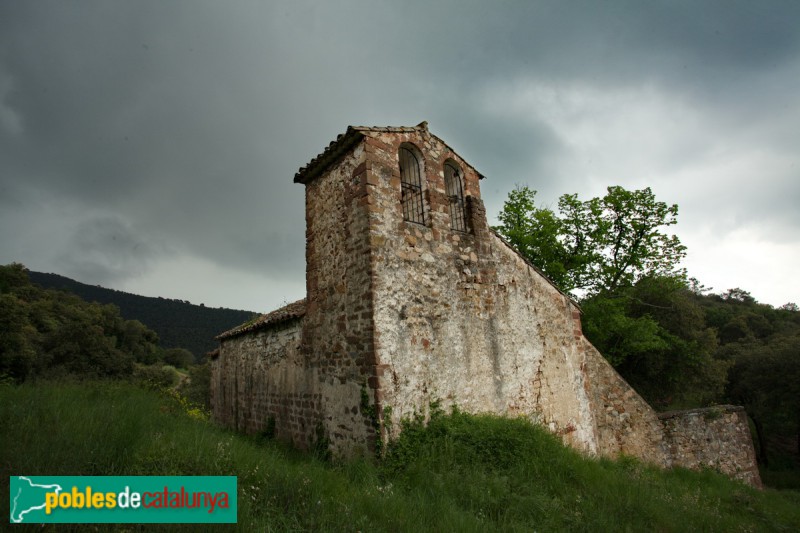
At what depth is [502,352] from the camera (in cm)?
819

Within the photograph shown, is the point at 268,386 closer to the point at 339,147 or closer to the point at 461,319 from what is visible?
the point at 461,319

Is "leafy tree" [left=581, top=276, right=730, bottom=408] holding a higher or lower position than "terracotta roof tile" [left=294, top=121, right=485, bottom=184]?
lower

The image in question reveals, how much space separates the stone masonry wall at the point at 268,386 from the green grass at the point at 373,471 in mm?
946

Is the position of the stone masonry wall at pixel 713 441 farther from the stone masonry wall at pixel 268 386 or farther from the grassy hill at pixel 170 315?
the grassy hill at pixel 170 315

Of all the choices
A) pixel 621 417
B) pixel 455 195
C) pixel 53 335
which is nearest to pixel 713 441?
pixel 621 417

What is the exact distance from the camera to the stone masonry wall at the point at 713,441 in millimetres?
10852

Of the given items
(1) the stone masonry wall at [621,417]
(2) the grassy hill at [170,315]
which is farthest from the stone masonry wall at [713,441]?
(2) the grassy hill at [170,315]

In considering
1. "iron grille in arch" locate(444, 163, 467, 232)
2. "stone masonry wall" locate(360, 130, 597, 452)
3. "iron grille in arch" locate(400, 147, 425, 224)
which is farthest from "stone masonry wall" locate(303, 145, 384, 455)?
"iron grille in arch" locate(444, 163, 467, 232)

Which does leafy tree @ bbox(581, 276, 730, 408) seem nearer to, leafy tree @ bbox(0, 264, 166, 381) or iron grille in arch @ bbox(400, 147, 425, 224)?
iron grille in arch @ bbox(400, 147, 425, 224)

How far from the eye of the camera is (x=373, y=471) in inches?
217

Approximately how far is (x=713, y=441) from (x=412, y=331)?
10.3 metres

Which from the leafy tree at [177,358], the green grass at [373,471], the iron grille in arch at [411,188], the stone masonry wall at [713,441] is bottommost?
the stone masonry wall at [713,441]

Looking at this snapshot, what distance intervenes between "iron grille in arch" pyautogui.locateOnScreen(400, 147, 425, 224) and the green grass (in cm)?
380

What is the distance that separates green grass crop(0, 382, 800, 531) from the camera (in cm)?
398
